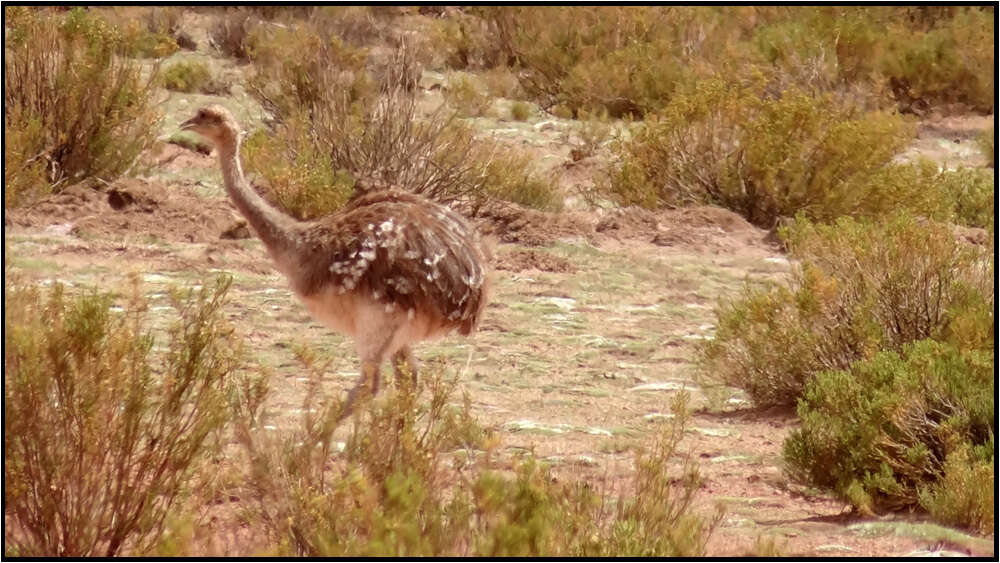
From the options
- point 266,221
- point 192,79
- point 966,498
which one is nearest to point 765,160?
point 266,221

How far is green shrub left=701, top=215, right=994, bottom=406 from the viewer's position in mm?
8641

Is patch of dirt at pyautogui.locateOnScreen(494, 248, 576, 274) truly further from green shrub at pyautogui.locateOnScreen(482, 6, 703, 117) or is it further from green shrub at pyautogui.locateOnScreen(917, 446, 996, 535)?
green shrub at pyautogui.locateOnScreen(482, 6, 703, 117)

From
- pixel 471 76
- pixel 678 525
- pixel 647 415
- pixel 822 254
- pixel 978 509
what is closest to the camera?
pixel 678 525

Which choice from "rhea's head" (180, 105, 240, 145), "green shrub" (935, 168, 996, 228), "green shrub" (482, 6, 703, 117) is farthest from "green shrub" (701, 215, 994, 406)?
"green shrub" (482, 6, 703, 117)

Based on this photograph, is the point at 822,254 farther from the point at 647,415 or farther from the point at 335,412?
the point at 335,412

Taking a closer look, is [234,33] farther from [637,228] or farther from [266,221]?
[266,221]

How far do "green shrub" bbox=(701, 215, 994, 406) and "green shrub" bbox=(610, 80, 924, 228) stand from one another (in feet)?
14.6

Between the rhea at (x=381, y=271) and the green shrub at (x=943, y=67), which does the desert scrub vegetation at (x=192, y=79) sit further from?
the rhea at (x=381, y=271)

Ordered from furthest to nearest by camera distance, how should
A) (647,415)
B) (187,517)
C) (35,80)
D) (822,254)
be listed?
(35,80) → (822,254) → (647,415) → (187,517)

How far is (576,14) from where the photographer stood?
2272 cm

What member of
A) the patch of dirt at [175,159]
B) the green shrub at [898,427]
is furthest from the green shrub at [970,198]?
the green shrub at [898,427]

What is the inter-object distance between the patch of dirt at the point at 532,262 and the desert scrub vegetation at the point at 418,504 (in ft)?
20.6

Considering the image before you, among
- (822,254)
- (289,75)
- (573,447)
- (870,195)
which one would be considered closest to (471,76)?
(289,75)

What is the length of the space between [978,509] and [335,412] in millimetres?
2543
